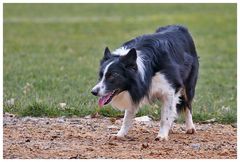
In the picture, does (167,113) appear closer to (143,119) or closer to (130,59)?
(130,59)

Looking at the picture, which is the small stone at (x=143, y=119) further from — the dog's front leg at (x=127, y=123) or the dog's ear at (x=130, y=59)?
the dog's ear at (x=130, y=59)

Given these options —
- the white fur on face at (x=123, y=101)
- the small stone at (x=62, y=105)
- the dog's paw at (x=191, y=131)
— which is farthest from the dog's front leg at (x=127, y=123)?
the small stone at (x=62, y=105)

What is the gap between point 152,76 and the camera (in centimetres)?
894

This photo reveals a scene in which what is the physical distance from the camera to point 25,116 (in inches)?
408

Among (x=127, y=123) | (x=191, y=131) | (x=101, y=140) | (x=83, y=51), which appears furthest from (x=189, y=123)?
(x=83, y=51)

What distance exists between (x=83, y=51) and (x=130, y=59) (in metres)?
12.6

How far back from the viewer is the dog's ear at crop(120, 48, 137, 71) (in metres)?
8.48

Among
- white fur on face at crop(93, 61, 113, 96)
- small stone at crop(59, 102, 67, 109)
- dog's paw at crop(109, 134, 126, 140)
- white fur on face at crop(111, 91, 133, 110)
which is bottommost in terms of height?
dog's paw at crop(109, 134, 126, 140)

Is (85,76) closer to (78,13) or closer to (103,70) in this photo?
(103,70)

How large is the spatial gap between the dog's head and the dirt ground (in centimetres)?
59

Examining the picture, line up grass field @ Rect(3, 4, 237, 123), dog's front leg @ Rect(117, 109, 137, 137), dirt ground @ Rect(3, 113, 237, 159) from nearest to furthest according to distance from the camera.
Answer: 1. dirt ground @ Rect(3, 113, 237, 159)
2. dog's front leg @ Rect(117, 109, 137, 137)
3. grass field @ Rect(3, 4, 237, 123)

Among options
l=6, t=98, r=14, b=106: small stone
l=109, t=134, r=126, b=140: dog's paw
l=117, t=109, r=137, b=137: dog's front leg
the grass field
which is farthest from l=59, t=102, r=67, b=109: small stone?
l=109, t=134, r=126, b=140: dog's paw

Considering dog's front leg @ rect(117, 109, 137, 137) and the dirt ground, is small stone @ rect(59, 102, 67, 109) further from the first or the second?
dog's front leg @ rect(117, 109, 137, 137)

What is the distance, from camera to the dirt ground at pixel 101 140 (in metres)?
7.79
